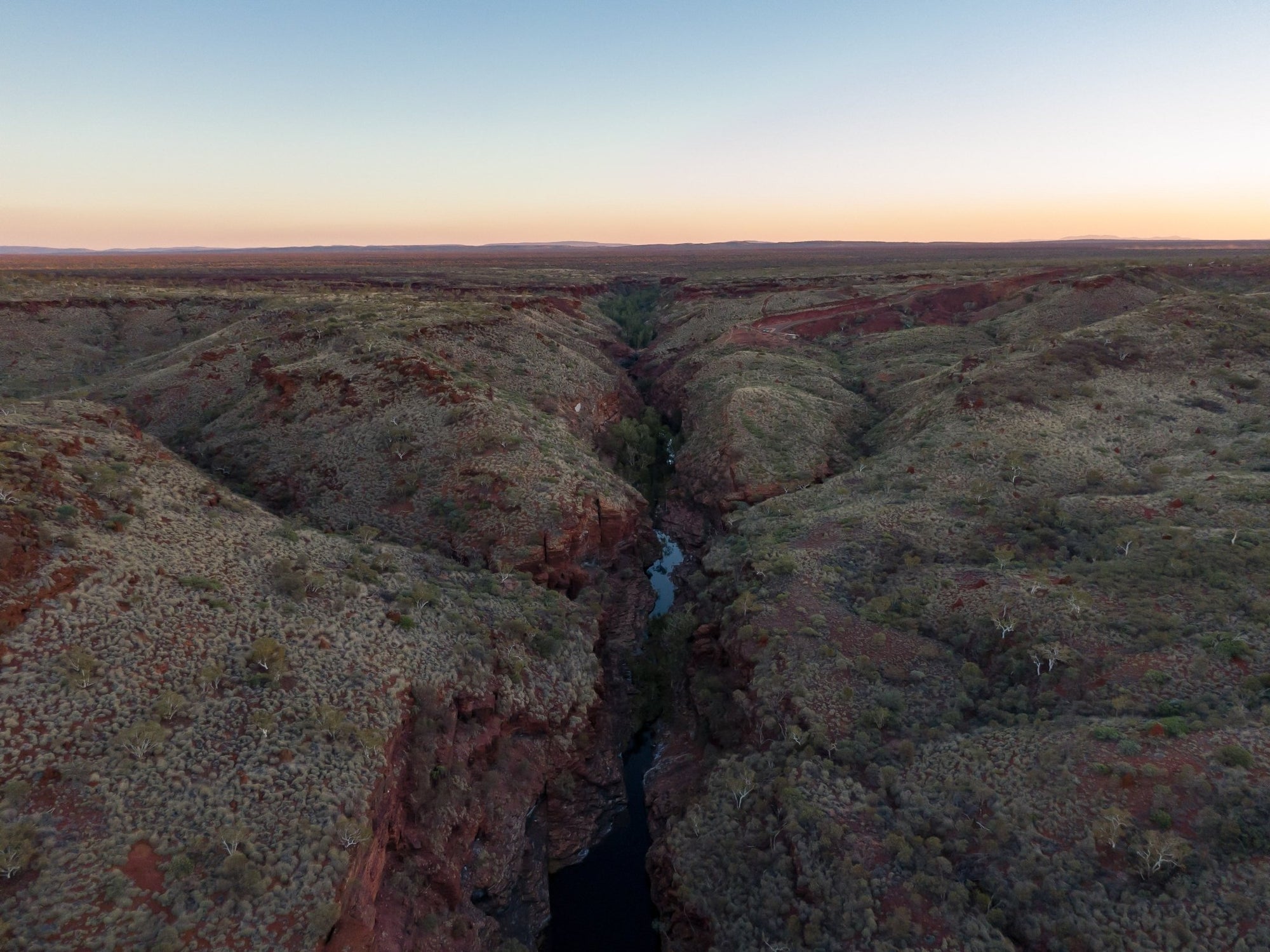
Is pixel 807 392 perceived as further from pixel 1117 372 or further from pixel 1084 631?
pixel 1084 631

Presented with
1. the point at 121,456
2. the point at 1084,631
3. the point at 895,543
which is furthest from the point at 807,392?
the point at 121,456

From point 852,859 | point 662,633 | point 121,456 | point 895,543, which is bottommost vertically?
point 662,633

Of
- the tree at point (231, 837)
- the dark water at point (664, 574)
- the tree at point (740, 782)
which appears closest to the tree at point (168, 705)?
the tree at point (231, 837)

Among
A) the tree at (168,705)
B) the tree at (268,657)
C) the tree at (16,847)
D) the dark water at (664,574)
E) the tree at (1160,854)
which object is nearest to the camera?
the tree at (16,847)

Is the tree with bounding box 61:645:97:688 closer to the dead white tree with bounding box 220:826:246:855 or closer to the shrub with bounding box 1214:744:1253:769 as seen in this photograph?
the dead white tree with bounding box 220:826:246:855

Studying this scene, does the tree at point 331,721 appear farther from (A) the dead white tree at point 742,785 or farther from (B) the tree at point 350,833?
(A) the dead white tree at point 742,785
